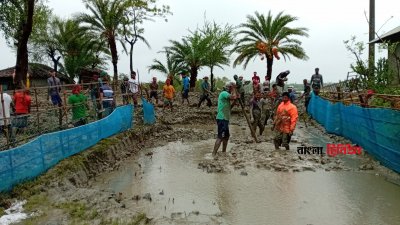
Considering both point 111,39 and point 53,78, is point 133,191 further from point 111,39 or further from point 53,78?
point 111,39

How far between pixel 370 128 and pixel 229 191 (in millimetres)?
3974

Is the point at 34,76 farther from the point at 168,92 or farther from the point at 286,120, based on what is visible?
the point at 286,120

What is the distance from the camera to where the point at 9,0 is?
16359 mm

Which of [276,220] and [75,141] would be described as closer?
[276,220]

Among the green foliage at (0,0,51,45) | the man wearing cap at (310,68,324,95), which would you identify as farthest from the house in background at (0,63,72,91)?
the man wearing cap at (310,68,324,95)

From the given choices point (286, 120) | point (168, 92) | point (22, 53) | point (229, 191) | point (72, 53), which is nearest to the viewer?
point (229, 191)

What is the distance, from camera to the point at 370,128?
9.16 m

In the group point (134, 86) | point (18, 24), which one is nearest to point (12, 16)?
point (18, 24)

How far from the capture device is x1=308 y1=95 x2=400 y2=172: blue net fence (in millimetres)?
7574

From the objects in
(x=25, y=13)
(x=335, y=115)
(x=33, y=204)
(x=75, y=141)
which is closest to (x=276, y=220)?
(x=33, y=204)

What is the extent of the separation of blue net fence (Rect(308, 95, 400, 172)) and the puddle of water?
64 centimetres

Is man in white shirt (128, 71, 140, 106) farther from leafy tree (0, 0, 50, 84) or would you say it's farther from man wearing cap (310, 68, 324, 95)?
man wearing cap (310, 68, 324, 95)

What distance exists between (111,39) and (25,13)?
11858 mm

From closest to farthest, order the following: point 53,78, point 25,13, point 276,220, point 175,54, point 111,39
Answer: point 276,220
point 53,78
point 25,13
point 111,39
point 175,54
